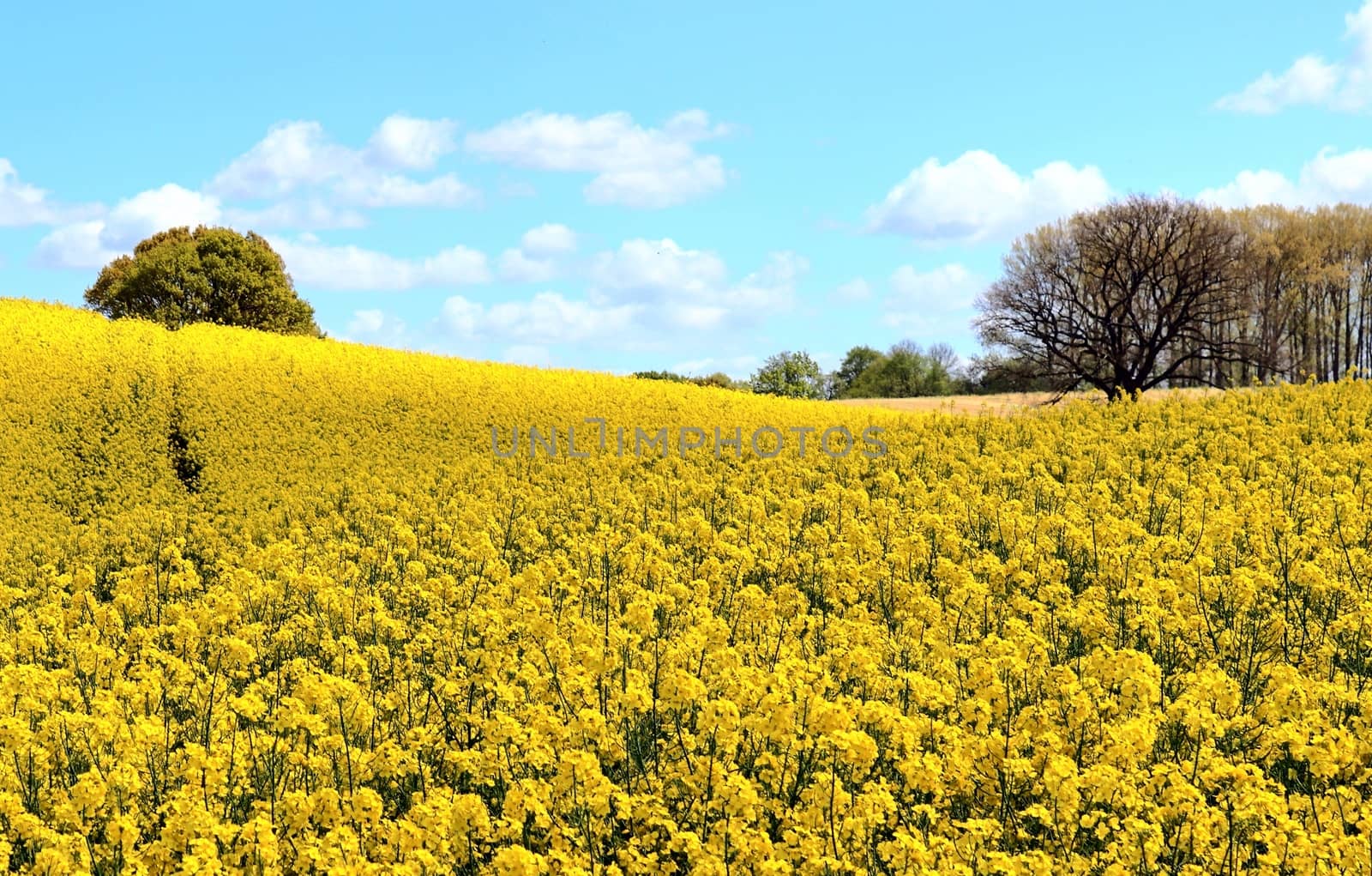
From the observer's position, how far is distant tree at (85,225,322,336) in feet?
111

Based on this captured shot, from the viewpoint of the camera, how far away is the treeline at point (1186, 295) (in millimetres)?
40875

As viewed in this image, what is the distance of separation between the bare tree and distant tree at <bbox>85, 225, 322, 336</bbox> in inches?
1018

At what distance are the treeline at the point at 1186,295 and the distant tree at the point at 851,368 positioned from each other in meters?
18.8

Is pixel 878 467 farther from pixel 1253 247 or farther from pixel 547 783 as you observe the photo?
pixel 1253 247

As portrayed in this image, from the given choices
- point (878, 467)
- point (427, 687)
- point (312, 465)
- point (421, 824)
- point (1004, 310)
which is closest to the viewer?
point (421, 824)

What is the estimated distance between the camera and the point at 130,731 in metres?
6.63

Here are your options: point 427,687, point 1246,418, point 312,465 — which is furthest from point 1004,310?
point 427,687

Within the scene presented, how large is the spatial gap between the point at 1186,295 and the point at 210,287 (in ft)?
110

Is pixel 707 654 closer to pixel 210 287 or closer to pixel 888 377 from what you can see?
pixel 210 287

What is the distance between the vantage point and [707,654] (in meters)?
7.66

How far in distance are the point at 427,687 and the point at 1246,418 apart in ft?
47.2

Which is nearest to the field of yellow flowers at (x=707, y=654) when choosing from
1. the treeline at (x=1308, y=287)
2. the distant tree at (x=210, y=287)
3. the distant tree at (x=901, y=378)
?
the distant tree at (x=210, y=287)

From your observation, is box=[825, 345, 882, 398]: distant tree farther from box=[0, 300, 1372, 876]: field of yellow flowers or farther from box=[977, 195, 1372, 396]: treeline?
box=[0, 300, 1372, 876]: field of yellow flowers

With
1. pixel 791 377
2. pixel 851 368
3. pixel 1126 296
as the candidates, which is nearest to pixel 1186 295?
pixel 1126 296
